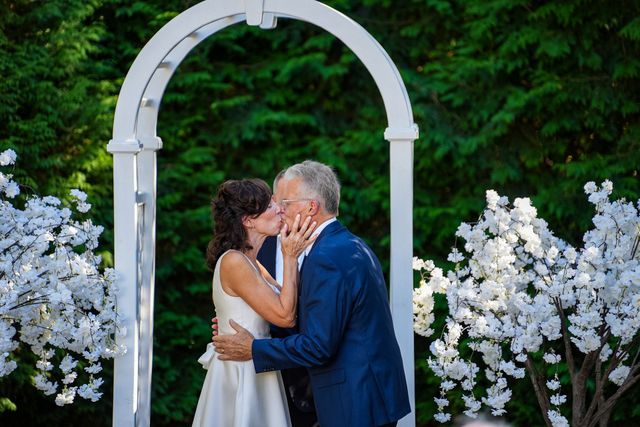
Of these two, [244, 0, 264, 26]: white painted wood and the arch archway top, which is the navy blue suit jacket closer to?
the arch archway top

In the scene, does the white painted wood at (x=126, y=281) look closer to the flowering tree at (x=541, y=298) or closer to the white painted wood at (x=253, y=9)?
the white painted wood at (x=253, y=9)

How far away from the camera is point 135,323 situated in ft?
13.1

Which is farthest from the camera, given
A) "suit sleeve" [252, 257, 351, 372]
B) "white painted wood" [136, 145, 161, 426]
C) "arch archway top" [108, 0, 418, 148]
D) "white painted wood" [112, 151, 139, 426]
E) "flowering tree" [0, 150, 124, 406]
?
"white painted wood" [136, 145, 161, 426]

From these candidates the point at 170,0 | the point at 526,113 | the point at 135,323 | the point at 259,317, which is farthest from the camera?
the point at 170,0

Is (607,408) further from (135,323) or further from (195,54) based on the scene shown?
(195,54)

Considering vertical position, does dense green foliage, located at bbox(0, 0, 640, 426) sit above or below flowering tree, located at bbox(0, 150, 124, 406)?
above

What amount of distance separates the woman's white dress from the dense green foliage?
2.30 m

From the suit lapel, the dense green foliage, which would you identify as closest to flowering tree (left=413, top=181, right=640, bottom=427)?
the suit lapel

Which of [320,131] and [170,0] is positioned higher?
[170,0]

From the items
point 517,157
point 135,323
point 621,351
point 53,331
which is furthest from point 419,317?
point 517,157

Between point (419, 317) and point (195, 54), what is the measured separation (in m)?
3.22

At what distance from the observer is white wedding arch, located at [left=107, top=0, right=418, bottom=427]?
12.6 ft

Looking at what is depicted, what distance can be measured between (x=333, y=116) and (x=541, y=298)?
3205 millimetres

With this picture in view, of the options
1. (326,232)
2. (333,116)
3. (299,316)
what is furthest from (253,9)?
(333,116)
